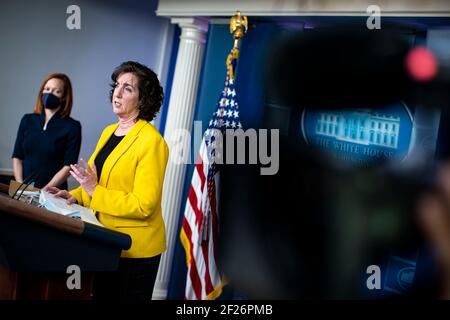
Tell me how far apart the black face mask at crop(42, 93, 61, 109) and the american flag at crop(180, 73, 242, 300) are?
96 centimetres

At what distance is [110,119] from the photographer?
4.75 metres

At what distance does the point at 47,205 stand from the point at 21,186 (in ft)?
0.83

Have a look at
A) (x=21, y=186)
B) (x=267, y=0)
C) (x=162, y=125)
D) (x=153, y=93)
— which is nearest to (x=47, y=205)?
(x=21, y=186)

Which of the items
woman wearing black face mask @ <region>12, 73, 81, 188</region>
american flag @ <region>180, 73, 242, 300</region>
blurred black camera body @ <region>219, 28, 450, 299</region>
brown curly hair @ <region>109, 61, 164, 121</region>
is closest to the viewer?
brown curly hair @ <region>109, 61, 164, 121</region>

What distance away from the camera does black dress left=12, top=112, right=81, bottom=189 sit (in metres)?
3.69

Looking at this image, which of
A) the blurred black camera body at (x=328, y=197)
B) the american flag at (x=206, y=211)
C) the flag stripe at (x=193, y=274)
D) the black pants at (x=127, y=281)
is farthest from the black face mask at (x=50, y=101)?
the black pants at (x=127, y=281)

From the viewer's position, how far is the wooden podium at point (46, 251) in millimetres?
1815

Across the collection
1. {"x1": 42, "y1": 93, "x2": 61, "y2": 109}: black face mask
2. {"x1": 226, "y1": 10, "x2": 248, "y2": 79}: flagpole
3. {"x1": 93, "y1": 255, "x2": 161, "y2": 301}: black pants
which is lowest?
{"x1": 93, "y1": 255, "x2": 161, "y2": 301}: black pants

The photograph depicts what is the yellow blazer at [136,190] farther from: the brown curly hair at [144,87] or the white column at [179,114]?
the white column at [179,114]

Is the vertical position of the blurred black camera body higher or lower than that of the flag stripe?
higher

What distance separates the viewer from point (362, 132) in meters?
3.54

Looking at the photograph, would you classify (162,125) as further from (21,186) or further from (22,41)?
(21,186)

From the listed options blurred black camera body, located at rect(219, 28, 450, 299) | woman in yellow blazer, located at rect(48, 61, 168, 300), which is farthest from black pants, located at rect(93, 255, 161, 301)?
blurred black camera body, located at rect(219, 28, 450, 299)

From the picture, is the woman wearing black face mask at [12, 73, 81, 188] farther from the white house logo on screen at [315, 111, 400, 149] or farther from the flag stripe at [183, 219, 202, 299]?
the white house logo on screen at [315, 111, 400, 149]
